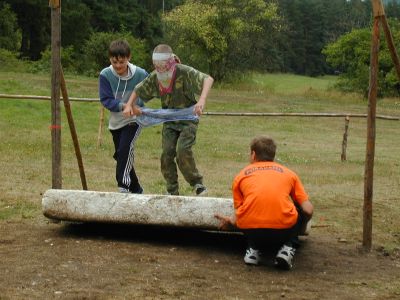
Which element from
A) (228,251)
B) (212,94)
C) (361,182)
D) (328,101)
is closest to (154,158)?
(361,182)

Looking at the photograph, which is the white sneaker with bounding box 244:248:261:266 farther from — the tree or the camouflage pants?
the tree

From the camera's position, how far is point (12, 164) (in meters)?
12.3

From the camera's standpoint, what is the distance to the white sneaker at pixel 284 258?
218 inches

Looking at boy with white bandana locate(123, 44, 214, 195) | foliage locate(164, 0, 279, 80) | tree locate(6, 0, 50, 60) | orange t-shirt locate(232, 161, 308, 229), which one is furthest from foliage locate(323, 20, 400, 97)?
orange t-shirt locate(232, 161, 308, 229)

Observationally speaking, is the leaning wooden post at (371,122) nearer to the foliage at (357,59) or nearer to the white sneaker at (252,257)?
the white sneaker at (252,257)

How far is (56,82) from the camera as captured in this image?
6.80 meters

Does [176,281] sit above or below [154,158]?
above

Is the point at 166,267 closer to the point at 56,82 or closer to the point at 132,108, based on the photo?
the point at 132,108

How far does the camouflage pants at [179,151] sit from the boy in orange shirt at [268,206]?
3.90ft

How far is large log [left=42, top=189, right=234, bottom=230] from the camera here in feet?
19.8

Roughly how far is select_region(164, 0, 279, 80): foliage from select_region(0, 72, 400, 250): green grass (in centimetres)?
1162

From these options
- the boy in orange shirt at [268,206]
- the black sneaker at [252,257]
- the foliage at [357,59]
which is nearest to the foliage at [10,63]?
the foliage at [357,59]

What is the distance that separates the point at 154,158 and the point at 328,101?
2417cm

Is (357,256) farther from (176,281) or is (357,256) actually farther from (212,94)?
Answer: (212,94)
